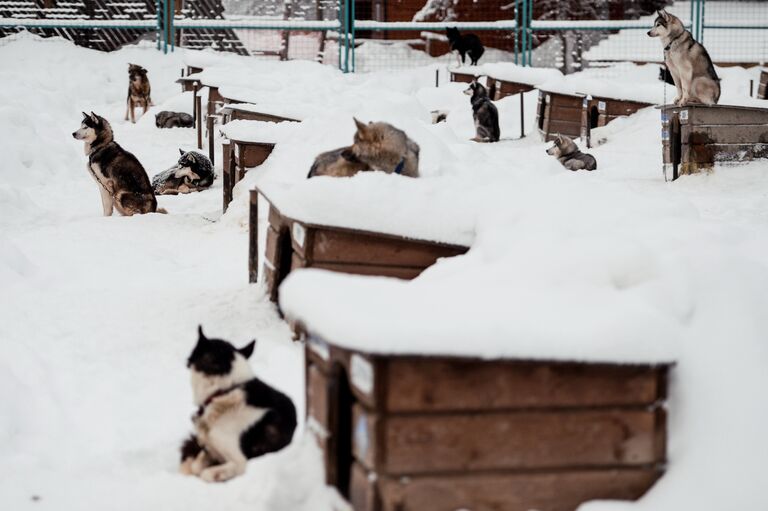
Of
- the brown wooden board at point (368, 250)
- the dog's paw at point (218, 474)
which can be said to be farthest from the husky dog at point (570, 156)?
the dog's paw at point (218, 474)

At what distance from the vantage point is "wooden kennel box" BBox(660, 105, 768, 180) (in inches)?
379

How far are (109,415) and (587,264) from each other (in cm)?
212

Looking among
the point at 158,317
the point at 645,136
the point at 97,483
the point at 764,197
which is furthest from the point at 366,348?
the point at 645,136

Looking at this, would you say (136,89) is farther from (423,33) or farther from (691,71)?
(691,71)

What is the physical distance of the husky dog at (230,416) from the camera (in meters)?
3.88

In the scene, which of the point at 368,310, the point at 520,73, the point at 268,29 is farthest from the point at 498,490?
the point at 268,29

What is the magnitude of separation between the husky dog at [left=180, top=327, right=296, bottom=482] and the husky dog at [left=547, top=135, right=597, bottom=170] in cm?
756

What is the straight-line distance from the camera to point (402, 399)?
3.07m

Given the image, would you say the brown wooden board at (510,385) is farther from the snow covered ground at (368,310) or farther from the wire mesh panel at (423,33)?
the wire mesh panel at (423,33)

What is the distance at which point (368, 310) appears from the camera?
3.12 metres

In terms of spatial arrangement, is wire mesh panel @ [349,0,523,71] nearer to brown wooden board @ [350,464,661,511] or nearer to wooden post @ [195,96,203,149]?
wooden post @ [195,96,203,149]

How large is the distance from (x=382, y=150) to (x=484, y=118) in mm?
8698

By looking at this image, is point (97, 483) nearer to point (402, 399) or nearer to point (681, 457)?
point (402, 399)

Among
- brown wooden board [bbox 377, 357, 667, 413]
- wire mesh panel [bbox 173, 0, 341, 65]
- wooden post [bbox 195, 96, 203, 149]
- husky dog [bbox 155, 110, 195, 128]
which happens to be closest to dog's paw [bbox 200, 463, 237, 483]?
brown wooden board [bbox 377, 357, 667, 413]
